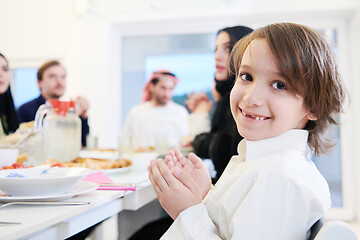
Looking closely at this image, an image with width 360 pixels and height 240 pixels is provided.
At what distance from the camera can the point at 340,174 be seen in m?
3.09

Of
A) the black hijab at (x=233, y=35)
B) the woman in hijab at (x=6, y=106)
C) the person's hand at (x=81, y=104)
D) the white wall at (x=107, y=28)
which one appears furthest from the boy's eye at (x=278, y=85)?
the white wall at (x=107, y=28)

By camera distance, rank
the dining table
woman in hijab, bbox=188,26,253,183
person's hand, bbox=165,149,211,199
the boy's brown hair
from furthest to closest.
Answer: woman in hijab, bbox=188,26,253,183, person's hand, bbox=165,149,211,199, the boy's brown hair, the dining table

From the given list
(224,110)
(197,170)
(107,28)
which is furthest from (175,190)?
(107,28)

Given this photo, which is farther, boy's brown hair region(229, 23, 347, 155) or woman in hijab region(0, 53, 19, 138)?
woman in hijab region(0, 53, 19, 138)

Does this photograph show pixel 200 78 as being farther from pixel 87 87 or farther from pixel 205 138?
pixel 205 138

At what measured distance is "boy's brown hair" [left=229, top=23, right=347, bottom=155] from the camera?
0.66 metres

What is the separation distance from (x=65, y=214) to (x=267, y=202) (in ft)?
1.11

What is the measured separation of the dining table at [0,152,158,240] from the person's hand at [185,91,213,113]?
91.7 inches

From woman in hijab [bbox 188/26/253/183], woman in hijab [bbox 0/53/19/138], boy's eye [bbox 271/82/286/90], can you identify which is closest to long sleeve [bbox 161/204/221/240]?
boy's eye [bbox 271/82/286/90]

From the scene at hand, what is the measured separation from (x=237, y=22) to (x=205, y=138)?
6.39 ft

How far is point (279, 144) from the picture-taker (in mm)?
693

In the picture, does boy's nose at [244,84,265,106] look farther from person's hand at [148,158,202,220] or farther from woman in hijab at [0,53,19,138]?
woman in hijab at [0,53,19,138]

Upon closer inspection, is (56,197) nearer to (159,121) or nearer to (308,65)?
(308,65)

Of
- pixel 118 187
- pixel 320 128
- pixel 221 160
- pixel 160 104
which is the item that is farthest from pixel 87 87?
pixel 320 128
